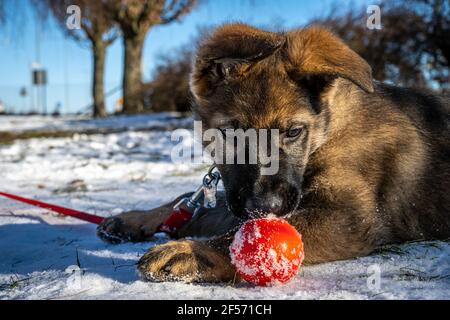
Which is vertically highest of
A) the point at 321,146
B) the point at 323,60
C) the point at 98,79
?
the point at 98,79

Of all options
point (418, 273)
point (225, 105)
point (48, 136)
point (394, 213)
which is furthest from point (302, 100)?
point (48, 136)

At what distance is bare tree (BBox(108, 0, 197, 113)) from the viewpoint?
21.7 metres

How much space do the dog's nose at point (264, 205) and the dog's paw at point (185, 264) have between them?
271 millimetres

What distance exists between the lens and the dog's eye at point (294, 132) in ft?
9.93

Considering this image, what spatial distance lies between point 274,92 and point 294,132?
0.78ft

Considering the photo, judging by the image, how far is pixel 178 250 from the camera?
2.53 m

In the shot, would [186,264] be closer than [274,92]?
Yes

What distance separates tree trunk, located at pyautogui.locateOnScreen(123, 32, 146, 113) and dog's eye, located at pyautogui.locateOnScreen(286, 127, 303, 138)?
2019 cm

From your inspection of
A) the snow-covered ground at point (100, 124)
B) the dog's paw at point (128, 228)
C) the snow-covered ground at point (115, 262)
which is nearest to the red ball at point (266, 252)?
the snow-covered ground at point (115, 262)

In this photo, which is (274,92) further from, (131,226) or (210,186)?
(131,226)

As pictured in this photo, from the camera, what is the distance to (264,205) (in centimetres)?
271

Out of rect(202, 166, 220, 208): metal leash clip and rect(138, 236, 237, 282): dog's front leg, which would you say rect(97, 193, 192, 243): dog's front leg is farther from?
rect(138, 236, 237, 282): dog's front leg

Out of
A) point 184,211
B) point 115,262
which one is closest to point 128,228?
point 184,211
